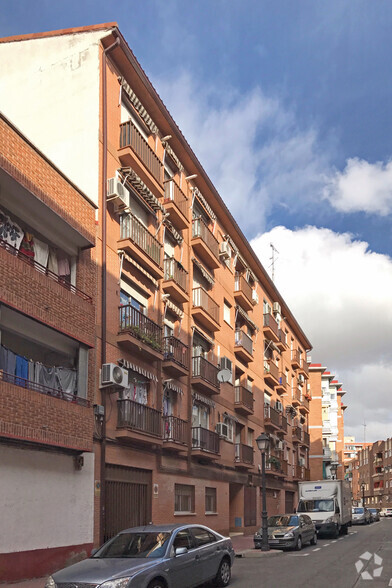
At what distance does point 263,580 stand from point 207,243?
53.7ft

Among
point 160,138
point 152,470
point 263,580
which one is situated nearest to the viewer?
point 263,580

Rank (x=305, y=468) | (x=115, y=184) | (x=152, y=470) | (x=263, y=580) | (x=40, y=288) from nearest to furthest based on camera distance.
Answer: (x=263, y=580)
(x=40, y=288)
(x=115, y=184)
(x=152, y=470)
(x=305, y=468)

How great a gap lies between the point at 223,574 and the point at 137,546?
2.49 m

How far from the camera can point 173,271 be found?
23.6m

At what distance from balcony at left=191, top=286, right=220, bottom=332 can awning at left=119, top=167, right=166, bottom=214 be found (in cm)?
454

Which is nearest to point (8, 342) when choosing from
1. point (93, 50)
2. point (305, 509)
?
point (93, 50)

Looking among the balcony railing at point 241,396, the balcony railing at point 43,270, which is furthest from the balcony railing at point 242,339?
the balcony railing at point 43,270

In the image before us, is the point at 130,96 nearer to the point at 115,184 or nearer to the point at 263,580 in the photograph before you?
the point at 115,184

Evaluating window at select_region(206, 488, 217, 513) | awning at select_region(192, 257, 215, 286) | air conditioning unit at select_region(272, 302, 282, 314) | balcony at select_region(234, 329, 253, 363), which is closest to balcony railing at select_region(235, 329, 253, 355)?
balcony at select_region(234, 329, 253, 363)

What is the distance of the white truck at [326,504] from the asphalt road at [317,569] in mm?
6268

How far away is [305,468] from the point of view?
5044 centimetres

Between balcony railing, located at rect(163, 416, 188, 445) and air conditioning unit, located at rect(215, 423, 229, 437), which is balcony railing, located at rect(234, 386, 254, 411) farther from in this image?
balcony railing, located at rect(163, 416, 188, 445)

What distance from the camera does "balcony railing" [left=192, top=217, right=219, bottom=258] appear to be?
27.0 m

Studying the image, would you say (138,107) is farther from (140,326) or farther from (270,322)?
(270,322)
